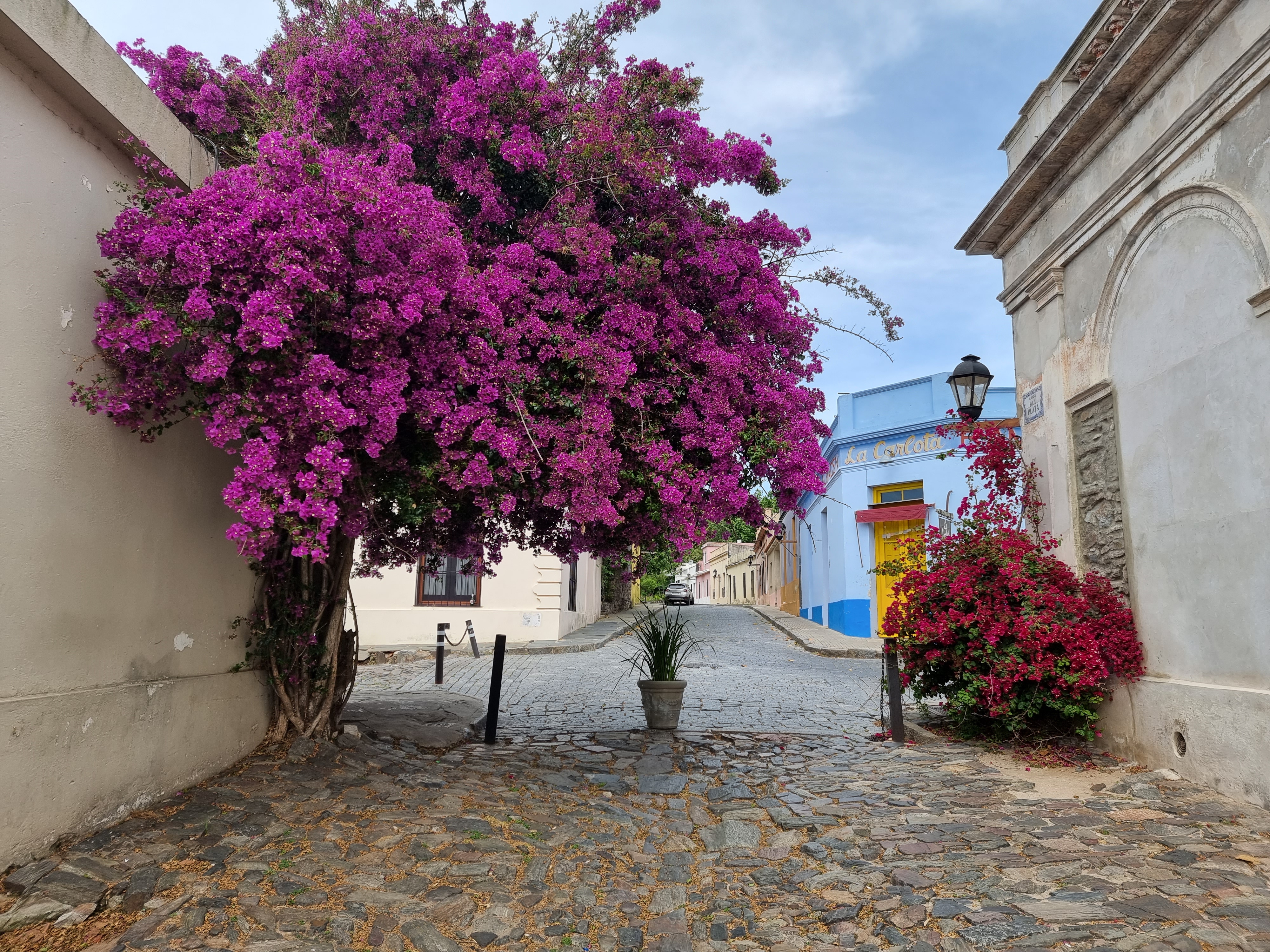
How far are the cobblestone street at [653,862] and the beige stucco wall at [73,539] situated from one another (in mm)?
317

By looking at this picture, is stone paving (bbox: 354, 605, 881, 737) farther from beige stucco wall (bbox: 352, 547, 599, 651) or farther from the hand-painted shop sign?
the hand-painted shop sign

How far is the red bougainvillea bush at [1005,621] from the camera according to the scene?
5941 mm

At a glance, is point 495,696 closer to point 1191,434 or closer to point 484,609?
point 1191,434

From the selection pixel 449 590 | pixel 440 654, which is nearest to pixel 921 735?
pixel 440 654

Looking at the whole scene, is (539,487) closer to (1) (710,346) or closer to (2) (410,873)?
(1) (710,346)

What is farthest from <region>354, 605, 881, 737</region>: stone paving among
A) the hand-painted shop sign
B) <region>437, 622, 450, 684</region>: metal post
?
the hand-painted shop sign

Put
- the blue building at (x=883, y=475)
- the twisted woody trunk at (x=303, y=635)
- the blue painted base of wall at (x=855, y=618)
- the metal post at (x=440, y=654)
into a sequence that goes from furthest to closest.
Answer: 1. the blue painted base of wall at (x=855, y=618)
2. the blue building at (x=883, y=475)
3. the metal post at (x=440, y=654)
4. the twisted woody trunk at (x=303, y=635)

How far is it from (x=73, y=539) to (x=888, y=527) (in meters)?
17.0

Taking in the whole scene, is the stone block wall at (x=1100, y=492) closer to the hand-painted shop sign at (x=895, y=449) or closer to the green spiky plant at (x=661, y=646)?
the green spiky plant at (x=661, y=646)

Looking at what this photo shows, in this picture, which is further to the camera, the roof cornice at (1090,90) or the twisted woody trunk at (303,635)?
the twisted woody trunk at (303,635)

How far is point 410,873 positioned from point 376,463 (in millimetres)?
2215

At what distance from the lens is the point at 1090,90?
5973mm

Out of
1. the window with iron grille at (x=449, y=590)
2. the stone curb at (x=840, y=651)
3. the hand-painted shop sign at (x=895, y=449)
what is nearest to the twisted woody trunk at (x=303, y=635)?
the window with iron grille at (x=449, y=590)

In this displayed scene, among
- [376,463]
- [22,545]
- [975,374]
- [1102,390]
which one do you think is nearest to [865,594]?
[975,374]
